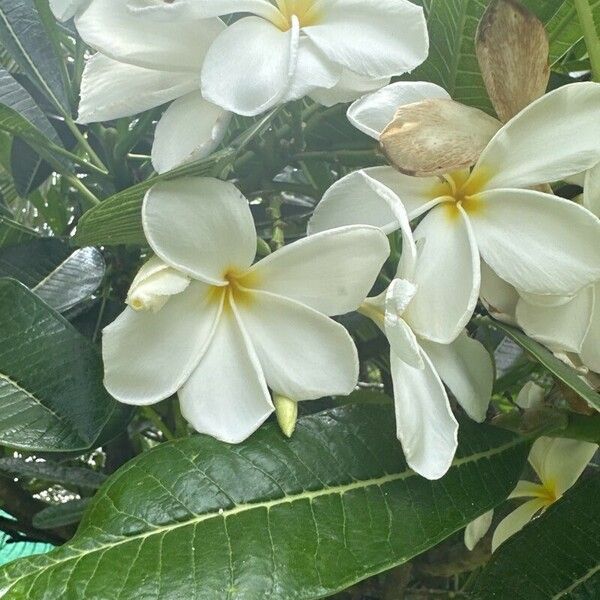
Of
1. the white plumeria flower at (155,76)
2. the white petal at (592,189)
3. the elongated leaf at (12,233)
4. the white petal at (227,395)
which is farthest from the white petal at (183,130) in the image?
the elongated leaf at (12,233)

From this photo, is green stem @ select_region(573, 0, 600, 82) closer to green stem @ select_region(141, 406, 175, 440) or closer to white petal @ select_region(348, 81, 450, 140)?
white petal @ select_region(348, 81, 450, 140)

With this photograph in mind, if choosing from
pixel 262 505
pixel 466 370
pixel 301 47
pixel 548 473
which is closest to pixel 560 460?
pixel 548 473

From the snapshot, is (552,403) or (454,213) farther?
(552,403)

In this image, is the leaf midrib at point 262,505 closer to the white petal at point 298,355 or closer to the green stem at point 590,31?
the white petal at point 298,355

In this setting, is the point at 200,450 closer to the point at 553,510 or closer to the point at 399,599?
the point at 553,510

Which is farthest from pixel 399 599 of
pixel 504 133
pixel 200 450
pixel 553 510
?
pixel 504 133

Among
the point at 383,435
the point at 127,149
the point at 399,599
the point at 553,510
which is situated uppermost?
the point at 127,149

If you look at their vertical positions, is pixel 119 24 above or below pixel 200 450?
above

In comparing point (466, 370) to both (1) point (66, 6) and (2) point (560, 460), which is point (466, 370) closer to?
(2) point (560, 460)
